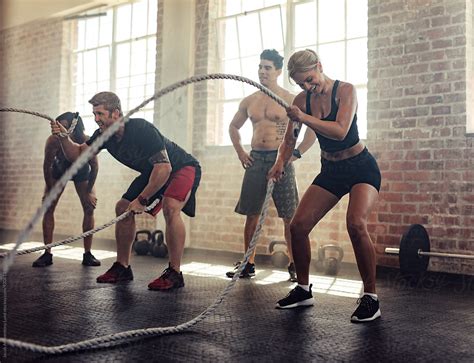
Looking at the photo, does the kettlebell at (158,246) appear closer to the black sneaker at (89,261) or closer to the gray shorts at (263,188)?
the black sneaker at (89,261)

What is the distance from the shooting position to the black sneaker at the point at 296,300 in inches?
116

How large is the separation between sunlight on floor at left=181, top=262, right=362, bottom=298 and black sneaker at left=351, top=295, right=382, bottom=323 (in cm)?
69

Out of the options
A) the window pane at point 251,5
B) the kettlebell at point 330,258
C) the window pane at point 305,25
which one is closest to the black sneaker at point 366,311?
the kettlebell at point 330,258

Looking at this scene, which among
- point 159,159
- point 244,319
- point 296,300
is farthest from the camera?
point 159,159

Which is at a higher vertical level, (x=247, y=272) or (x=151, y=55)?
(x=151, y=55)

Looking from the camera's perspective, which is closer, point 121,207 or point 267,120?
point 121,207

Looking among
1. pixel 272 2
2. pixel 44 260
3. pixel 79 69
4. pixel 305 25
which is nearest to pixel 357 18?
pixel 305 25

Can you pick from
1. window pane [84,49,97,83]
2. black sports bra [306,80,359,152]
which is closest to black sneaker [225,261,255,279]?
black sports bra [306,80,359,152]

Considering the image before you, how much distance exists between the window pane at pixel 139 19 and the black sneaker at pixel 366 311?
15.9 feet

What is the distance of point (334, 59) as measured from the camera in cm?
495

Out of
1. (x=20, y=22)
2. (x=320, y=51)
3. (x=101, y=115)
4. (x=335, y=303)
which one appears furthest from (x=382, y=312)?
(x=20, y=22)

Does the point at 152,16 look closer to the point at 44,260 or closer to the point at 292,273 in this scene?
the point at 44,260

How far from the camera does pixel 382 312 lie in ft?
9.52

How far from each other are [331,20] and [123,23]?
117 inches
